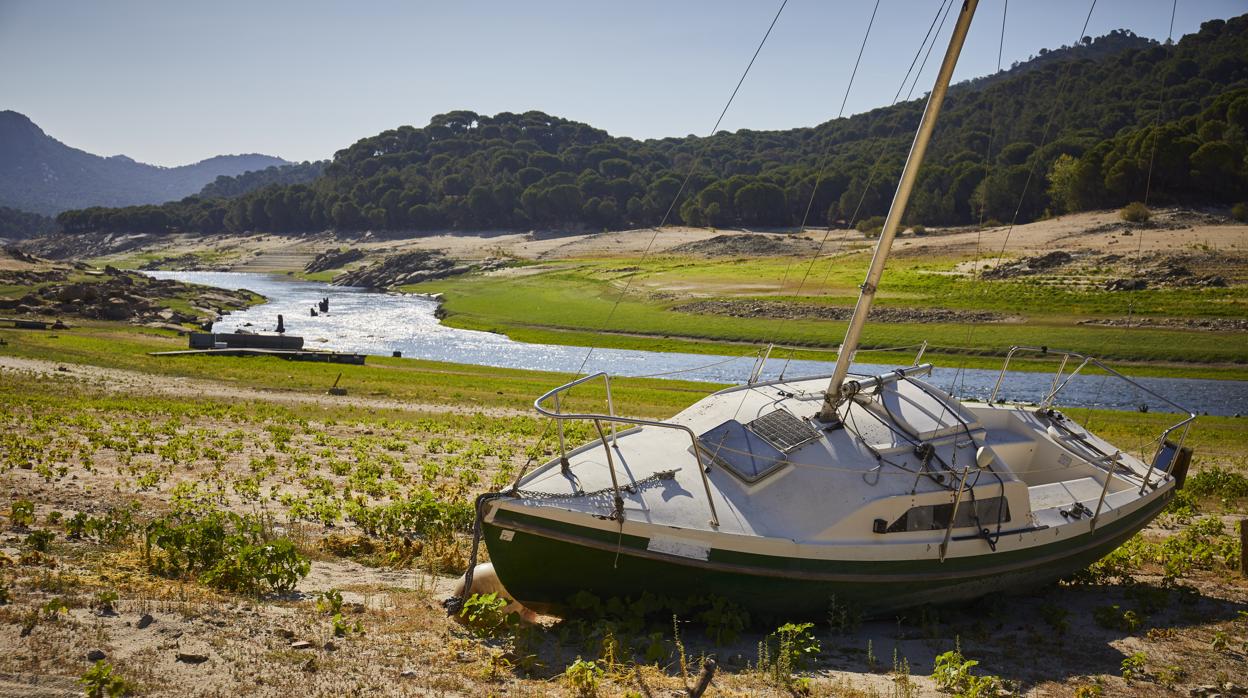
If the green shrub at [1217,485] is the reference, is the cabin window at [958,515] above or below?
A: above

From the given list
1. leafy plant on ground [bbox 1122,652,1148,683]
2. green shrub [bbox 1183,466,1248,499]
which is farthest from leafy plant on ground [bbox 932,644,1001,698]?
green shrub [bbox 1183,466,1248,499]

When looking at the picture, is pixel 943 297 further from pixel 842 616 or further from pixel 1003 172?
pixel 842 616

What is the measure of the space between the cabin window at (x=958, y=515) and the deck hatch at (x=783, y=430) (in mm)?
1697

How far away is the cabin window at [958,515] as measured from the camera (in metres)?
11.9

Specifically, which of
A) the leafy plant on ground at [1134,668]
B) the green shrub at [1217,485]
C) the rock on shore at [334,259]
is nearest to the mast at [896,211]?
the leafy plant on ground at [1134,668]

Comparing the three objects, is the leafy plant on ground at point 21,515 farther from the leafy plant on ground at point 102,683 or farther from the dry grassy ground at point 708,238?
the dry grassy ground at point 708,238

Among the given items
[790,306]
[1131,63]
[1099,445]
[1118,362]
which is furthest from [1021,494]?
[1131,63]

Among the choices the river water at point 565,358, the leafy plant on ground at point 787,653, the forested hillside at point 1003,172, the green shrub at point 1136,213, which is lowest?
the river water at point 565,358

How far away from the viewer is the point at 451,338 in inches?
2771

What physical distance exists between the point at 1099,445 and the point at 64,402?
28745 mm

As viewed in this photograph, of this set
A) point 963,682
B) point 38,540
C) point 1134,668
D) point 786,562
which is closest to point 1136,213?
point 1134,668

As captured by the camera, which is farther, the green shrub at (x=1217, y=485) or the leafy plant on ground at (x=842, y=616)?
the green shrub at (x=1217, y=485)

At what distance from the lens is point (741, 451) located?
1212 centimetres

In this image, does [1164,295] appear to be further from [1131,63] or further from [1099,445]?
[1131,63]
